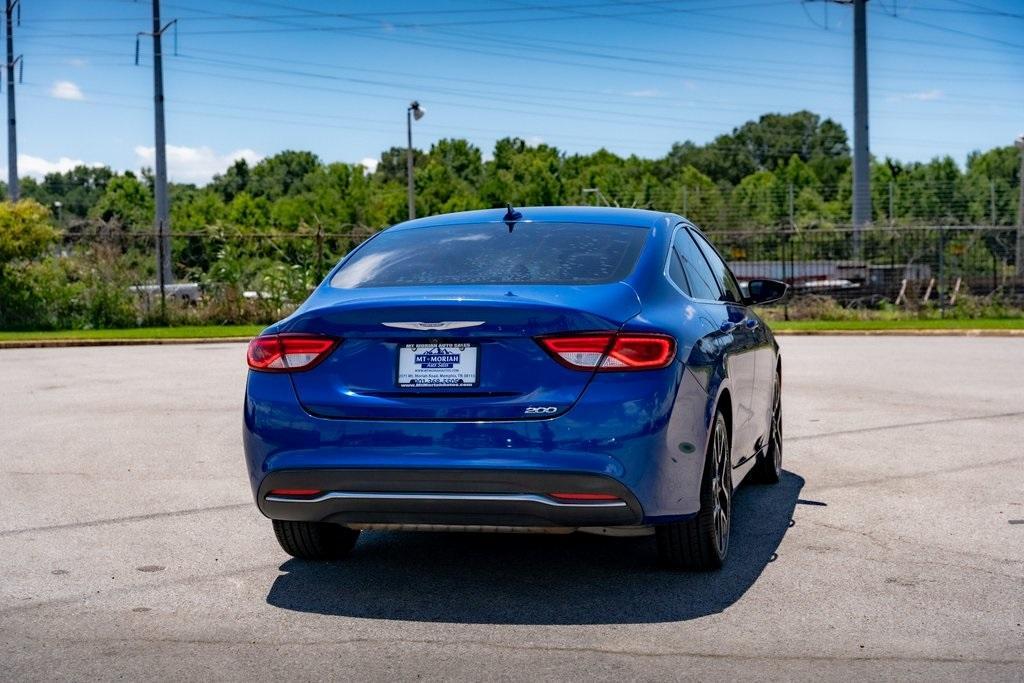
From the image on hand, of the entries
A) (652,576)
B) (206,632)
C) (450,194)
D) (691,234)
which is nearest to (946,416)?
(691,234)

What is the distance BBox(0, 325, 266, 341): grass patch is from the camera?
84.2 ft

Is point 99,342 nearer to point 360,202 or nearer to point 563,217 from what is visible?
point 563,217

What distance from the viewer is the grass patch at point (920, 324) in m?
26.5

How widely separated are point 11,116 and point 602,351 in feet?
172

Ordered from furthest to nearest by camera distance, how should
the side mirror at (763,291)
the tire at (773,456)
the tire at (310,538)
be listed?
1. the tire at (773,456)
2. the side mirror at (763,291)
3. the tire at (310,538)

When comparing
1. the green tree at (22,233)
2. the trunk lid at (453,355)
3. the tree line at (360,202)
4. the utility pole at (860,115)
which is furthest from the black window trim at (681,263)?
the utility pole at (860,115)

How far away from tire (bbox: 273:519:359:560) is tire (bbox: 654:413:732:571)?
148 centimetres

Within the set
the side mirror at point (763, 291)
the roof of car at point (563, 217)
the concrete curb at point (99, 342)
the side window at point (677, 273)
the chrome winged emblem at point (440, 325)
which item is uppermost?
the roof of car at point (563, 217)

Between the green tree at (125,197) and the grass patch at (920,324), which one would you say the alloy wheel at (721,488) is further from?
the green tree at (125,197)

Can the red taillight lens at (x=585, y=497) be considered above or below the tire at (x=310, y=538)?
above

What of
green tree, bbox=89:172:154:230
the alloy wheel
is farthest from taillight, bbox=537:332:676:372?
green tree, bbox=89:172:154:230

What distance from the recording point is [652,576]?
5.96 m

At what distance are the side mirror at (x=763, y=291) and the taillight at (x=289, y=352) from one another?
2.98m

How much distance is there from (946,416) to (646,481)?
24.0 ft
